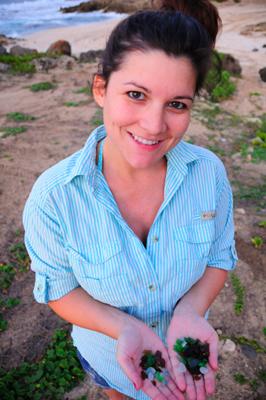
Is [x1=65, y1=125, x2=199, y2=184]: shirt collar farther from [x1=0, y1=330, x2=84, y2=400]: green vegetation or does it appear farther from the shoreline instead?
the shoreline

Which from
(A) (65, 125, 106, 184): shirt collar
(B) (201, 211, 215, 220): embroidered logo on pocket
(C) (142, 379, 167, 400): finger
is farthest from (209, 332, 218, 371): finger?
(A) (65, 125, 106, 184): shirt collar

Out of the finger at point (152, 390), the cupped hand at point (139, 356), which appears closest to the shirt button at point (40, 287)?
the cupped hand at point (139, 356)

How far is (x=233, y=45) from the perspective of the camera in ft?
54.0

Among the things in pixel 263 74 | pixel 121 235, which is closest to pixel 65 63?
pixel 263 74

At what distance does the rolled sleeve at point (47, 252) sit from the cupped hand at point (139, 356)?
0.37 meters

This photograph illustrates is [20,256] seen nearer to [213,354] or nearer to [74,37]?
[213,354]

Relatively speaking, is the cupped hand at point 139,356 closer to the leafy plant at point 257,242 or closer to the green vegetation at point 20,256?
the green vegetation at point 20,256

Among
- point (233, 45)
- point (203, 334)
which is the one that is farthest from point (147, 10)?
point (233, 45)

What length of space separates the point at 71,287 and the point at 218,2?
31.5m

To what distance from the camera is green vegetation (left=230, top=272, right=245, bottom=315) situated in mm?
3709

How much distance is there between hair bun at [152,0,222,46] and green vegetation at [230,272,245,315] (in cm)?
270

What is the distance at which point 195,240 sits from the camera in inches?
75.3

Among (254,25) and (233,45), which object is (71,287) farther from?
(254,25)

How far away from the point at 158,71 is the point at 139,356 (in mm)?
1304
